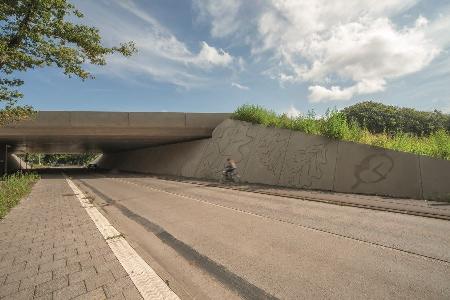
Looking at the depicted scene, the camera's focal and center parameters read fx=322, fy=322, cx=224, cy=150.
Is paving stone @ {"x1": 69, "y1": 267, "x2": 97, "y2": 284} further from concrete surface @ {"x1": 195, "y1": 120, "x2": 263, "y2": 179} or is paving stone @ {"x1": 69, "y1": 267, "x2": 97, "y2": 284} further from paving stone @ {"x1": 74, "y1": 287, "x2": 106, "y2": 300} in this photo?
concrete surface @ {"x1": 195, "y1": 120, "x2": 263, "y2": 179}

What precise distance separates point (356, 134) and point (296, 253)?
13280mm

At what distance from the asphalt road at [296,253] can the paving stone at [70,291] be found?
1.07 m

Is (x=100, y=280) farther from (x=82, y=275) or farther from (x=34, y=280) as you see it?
(x=34, y=280)

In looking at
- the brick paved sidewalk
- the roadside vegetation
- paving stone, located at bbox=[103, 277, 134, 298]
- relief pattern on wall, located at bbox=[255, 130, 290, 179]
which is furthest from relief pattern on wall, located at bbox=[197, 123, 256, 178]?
the roadside vegetation

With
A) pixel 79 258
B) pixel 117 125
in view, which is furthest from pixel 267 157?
pixel 79 258

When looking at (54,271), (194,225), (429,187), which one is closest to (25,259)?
(54,271)

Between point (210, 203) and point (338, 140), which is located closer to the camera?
point (210, 203)

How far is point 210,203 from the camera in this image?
40.0 feet

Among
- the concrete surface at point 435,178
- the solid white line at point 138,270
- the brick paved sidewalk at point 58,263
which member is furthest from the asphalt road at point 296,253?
the concrete surface at point 435,178

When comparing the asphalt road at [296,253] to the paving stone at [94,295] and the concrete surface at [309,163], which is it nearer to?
the paving stone at [94,295]

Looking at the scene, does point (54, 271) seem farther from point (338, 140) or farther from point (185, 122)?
point (185, 122)

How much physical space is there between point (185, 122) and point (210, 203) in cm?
1954

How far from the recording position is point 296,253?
5.45 metres

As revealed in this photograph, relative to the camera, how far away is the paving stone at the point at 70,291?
3.92 metres
